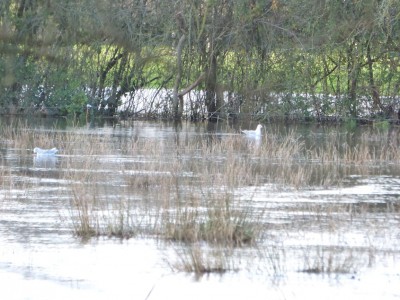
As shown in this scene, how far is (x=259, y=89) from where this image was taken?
113 feet

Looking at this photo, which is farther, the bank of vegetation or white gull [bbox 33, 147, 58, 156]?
the bank of vegetation

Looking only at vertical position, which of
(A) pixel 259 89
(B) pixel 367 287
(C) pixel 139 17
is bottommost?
(B) pixel 367 287

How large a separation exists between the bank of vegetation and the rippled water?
1448 cm

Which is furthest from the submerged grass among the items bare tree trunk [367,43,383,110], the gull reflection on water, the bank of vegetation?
bare tree trunk [367,43,383,110]

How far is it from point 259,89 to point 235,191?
1927 cm

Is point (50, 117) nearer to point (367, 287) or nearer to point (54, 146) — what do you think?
point (54, 146)

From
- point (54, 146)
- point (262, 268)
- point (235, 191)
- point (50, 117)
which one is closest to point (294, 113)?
point (50, 117)

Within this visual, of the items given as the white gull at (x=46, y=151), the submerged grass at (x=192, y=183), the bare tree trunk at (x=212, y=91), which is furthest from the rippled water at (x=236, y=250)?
the bare tree trunk at (x=212, y=91)

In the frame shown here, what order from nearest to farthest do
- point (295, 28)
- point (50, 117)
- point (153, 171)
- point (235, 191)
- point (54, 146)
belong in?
1. point (235, 191)
2. point (153, 171)
3. point (54, 146)
4. point (295, 28)
5. point (50, 117)

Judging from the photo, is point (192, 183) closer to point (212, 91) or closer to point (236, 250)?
point (236, 250)

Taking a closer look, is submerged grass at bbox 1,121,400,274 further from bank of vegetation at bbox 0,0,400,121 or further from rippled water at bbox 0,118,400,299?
bank of vegetation at bbox 0,0,400,121

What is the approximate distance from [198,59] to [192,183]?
1866 centimetres

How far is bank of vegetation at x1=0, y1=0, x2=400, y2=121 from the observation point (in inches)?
1281

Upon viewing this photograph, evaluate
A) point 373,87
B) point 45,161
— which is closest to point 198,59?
point 373,87
